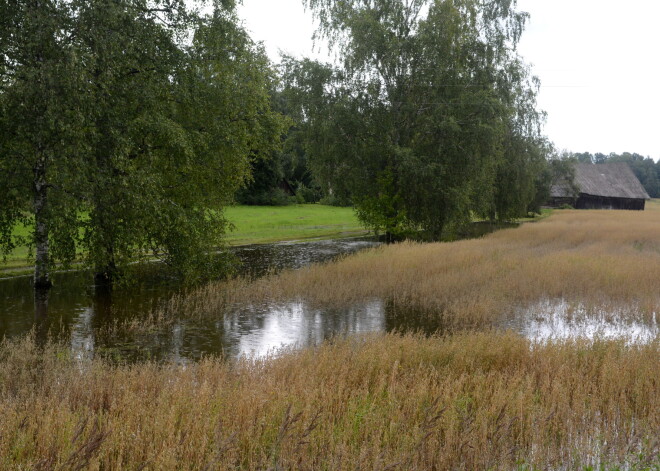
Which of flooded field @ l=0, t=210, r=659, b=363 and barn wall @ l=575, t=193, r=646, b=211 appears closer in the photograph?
flooded field @ l=0, t=210, r=659, b=363

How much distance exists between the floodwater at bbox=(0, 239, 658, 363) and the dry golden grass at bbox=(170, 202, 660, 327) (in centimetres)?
63

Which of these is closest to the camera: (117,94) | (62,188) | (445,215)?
(62,188)

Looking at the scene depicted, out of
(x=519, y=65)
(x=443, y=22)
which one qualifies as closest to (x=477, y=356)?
(x=443, y=22)

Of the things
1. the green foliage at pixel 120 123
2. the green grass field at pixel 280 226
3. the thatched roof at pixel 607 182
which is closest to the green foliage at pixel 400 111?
the green grass field at pixel 280 226

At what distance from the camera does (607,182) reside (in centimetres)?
7575

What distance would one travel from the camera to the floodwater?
35.3 ft

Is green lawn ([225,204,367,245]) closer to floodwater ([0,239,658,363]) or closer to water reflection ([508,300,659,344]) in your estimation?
floodwater ([0,239,658,363])

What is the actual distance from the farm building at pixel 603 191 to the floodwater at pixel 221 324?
62194 mm

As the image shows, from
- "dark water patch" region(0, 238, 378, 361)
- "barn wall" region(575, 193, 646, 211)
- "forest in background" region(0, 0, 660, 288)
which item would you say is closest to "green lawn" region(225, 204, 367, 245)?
"forest in background" region(0, 0, 660, 288)

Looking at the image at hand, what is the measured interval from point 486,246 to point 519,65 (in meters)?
19.0

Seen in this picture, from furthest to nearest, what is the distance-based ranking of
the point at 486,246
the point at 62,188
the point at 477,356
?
the point at 486,246, the point at 62,188, the point at 477,356

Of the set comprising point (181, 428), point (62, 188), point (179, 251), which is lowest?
point (181, 428)

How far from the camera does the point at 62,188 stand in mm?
12430

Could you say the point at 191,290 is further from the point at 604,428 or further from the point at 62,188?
the point at 604,428
